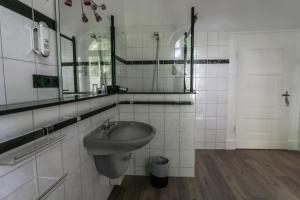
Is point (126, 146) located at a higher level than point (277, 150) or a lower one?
higher

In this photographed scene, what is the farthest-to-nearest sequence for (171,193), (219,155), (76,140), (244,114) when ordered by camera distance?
(244,114)
(219,155)
(171,193)
(76,140)

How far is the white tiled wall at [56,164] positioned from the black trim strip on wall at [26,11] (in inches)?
21.2

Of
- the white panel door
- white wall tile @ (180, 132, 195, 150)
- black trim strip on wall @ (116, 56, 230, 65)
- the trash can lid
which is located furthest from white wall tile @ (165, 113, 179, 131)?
the white panel door

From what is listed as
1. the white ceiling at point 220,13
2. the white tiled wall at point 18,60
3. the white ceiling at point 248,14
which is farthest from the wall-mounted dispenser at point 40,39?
the white ceiling at point 248,14

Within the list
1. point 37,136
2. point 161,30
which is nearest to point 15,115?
point 37,136

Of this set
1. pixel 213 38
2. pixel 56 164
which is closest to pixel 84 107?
pixel 56 164

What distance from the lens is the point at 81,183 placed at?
1.33 m

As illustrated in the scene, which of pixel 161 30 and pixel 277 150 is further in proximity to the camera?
pixel 277 150

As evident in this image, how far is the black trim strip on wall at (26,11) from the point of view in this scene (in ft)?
2.96

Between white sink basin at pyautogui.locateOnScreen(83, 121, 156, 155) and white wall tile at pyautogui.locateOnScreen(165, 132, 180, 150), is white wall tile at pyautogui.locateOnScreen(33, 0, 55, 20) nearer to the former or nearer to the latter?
white sink basin at pyautogui.locateOnScreen(83, 121, 156, 155)

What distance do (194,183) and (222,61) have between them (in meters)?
2.01

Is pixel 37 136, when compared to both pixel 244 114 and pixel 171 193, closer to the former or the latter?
pixel 171 193

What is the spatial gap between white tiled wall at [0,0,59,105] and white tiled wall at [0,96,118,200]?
175 millimetres

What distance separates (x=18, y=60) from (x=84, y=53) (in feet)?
2.83
